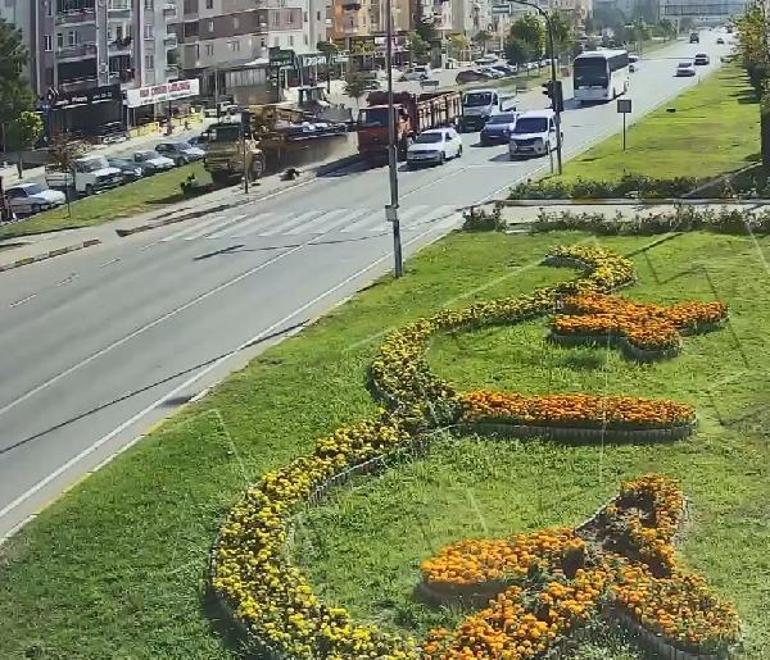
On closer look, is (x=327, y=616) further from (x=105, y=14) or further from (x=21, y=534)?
(x=105, y=14)

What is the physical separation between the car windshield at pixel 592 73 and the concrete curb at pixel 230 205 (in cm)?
2336

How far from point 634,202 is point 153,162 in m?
26.6

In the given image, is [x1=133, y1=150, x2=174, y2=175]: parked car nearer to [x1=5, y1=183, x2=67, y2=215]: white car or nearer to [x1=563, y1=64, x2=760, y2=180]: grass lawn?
[x1=5, y1=183, x2=67, y2=215]: white car

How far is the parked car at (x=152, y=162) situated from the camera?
5369 cm

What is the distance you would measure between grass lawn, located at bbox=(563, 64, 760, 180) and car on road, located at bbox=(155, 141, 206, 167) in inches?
716

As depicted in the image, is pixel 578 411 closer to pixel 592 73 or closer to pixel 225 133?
pixel 225 133

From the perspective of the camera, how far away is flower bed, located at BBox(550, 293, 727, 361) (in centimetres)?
1911

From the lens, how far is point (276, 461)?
15586 millimetres

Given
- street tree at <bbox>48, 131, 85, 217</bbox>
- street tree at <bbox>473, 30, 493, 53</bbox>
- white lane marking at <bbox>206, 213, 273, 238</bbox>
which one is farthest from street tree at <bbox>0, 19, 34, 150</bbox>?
street tree at <bbox>473, 30, 493, 53</bbox>

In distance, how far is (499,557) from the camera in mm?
12148

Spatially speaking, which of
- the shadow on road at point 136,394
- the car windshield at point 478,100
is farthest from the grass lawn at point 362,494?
the car windshield at point 478,100

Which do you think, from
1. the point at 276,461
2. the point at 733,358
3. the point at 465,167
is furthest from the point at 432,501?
the point at 465,167

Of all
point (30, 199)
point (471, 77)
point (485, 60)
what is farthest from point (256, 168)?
point (485, 60)

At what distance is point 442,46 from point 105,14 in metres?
62.3
